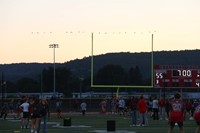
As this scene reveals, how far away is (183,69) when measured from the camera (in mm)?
59000

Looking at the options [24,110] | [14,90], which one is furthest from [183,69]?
[14,90]

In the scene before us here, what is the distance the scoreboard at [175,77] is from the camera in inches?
2280

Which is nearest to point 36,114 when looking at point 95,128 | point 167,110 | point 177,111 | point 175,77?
point 95,128

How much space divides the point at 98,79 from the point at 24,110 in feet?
116

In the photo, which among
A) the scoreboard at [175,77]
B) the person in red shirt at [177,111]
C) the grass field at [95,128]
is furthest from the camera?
the scoreboard at [175,77]

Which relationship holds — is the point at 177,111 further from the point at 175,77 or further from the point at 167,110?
the point at 175,77

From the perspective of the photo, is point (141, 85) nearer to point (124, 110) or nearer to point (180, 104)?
point (124, 110)

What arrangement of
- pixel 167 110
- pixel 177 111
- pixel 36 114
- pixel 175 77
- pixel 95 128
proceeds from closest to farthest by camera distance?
pixel 177 111, pixel 167 110, pixel 36 114, pixel 95 128, pixel 175 77

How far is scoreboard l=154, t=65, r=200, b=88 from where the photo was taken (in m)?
57.9

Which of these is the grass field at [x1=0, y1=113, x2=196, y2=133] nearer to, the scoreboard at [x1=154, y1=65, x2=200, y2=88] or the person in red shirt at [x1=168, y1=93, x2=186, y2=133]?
the person in red shirt at [x1=168, y1=93, x2=186, y2=133]

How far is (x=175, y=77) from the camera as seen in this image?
5806 centimetres

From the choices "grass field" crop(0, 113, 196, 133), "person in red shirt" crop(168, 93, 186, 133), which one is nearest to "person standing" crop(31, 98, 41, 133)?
"grass field" crop(0, 113, 196, 133)

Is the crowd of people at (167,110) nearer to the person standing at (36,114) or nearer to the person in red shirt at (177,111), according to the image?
the person in red shirt at (177,111)

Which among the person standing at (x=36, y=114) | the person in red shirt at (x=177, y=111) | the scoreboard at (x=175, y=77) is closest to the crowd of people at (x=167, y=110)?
the person in red shirt at (x=177, y=111)
